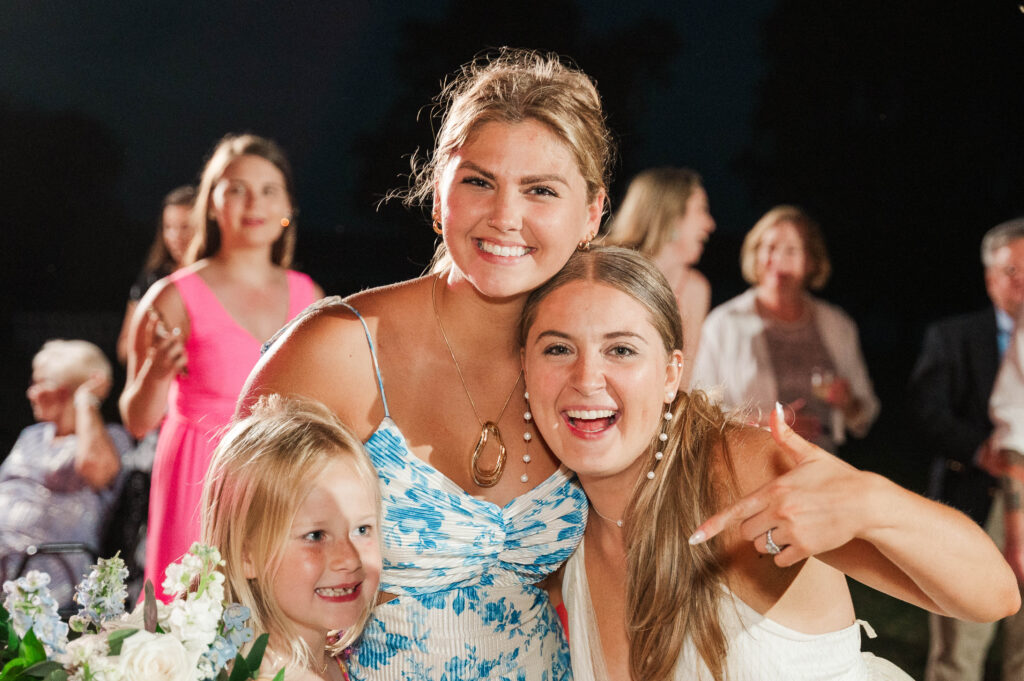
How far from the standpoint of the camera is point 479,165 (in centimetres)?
192

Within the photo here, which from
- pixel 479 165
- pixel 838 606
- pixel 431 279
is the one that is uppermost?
pixel 479 165

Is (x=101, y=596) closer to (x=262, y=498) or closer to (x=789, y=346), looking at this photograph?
(x=262, y=498)

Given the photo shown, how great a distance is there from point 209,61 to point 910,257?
6202mm

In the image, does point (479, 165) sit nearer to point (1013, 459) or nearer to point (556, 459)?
point (556, 459)

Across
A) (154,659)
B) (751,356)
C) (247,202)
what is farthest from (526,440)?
(751,356)

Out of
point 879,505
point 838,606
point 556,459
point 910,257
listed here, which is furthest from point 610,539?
point 910,257

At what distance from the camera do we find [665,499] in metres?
1.95

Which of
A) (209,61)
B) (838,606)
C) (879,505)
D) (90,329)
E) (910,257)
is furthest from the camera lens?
(910,257)

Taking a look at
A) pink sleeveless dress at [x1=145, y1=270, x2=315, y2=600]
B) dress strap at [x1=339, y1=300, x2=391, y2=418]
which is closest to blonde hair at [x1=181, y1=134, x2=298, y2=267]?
pink sleeveless dress at [x1=145, y1=270, x2=315, y2=600]

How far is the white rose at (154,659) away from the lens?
1.10 meters

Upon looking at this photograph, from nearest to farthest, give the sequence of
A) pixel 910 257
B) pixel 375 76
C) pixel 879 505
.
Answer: pixel 879 505 < pixel 375 76 < pixel 910 257

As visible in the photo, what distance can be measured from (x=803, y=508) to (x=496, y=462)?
28.0 inches

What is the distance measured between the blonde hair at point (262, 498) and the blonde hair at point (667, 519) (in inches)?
21.3

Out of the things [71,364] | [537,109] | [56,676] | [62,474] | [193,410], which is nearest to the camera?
[56,676]
